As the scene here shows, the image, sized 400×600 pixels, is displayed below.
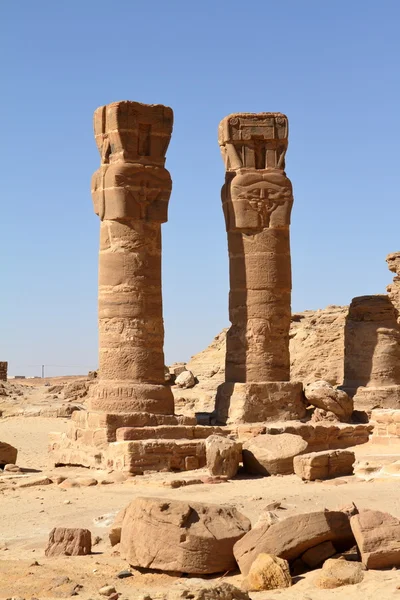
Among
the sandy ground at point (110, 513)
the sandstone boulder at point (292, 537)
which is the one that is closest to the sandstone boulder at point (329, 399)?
the sandy ground at point (110, 513)

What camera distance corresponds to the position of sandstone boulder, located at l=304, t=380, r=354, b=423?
18.2m

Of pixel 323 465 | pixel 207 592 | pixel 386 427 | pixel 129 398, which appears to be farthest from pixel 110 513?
pixel 386 427

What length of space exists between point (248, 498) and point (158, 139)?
745 centimetres

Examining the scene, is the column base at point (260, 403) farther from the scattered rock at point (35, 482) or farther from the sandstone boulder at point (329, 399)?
the scattered rock at point (35, 482)

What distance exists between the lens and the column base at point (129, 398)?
1602 centimetres

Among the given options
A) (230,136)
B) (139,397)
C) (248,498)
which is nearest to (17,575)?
(248,498)

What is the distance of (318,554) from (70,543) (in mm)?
2431

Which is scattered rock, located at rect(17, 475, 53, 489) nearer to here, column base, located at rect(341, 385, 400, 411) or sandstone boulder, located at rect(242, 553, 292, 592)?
sandstone boulder, located at rect(242, 553, 292, 592)

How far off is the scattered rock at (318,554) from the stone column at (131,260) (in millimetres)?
8421

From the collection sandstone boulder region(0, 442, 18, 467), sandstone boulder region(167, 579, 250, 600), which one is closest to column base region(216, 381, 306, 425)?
sandstone boulder region(0, 442, 18, 467)

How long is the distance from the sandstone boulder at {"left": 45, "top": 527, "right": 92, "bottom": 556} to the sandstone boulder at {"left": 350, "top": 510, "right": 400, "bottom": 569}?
2.57 m

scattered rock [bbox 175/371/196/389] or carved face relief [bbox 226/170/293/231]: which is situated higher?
carved face relief [bbox 226/170/293/231]

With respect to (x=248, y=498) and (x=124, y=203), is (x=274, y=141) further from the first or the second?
(x=248, y=498)

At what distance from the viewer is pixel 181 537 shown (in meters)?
7.82
